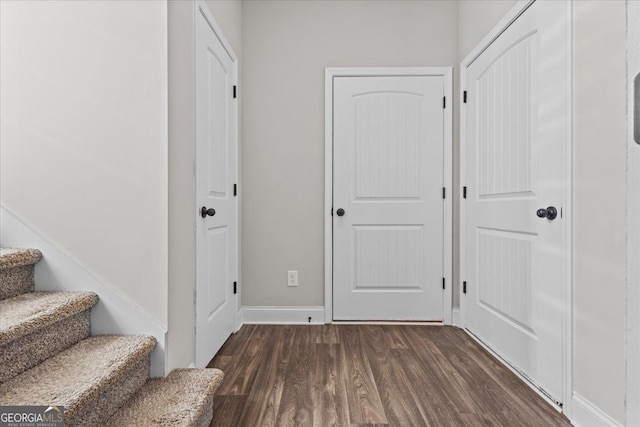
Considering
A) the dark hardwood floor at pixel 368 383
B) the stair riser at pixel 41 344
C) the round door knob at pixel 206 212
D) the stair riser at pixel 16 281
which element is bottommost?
the dark hardwood floor at pixel 368 383

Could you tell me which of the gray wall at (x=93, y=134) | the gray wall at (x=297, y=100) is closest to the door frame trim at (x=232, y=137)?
the gray wall at (x=297, y=100)

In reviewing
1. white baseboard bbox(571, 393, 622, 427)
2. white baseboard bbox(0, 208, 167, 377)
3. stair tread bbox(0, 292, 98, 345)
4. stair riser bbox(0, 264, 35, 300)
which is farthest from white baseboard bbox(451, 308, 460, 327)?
stair riser bbox(0, 264, 35, 300)

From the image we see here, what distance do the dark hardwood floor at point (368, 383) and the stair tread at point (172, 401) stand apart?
0.21m

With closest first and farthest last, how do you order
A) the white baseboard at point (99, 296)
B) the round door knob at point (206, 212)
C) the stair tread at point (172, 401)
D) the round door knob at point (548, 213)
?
the stair tread at point (172, 401)
the white baseboard at point (99, 296)
the round door knob at point (548, 213)
the round door knob at point (206, 212)

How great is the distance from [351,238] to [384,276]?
0.40 meters

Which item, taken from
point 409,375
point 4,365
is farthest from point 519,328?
point 4,365

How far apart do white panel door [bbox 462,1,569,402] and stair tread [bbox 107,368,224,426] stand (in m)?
1.52

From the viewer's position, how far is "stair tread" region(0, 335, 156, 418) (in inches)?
42.4

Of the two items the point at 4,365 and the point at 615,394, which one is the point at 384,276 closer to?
the point at 615,394

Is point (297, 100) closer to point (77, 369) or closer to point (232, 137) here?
point (232, 137)

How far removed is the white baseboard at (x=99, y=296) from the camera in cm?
160

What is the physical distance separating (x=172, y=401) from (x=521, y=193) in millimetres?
1921

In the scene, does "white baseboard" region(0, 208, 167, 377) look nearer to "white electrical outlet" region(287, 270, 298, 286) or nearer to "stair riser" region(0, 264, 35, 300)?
"stair riser" region(0, 264, 35, 300)

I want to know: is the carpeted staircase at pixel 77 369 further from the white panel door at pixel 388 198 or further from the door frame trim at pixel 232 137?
the white panel door at pixel 388 198
